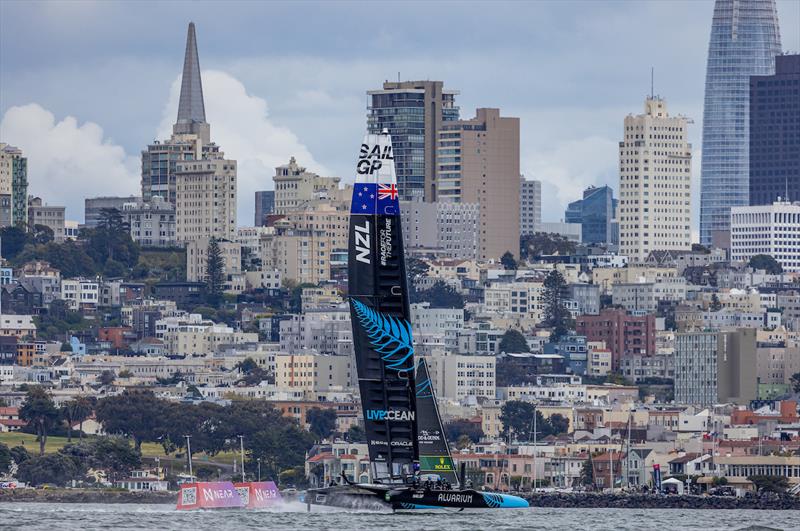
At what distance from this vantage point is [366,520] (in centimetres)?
7262

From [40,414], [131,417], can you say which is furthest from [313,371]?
[131,417]

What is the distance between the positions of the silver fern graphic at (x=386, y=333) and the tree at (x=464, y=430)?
8534 cm

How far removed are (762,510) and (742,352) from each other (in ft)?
226

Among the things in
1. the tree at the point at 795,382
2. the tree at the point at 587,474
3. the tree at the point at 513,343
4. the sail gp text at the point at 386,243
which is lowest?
the tree at the point at 587,474

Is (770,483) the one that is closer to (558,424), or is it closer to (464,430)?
(464,430)

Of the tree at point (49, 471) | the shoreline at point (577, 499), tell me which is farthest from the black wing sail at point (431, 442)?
the tree at point (49, 471)

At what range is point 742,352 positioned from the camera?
17538 cm

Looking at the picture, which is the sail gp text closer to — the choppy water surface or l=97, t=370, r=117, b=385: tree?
the choppy water surface

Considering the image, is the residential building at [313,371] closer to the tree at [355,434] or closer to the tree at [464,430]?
the tree at [464,430]

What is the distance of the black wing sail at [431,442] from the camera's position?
71938 mm

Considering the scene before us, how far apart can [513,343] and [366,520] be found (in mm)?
125048

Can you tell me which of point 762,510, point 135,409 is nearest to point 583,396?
point 135,409

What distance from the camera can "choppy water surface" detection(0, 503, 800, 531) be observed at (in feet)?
232

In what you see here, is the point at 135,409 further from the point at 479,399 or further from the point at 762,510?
the point at 762,510
